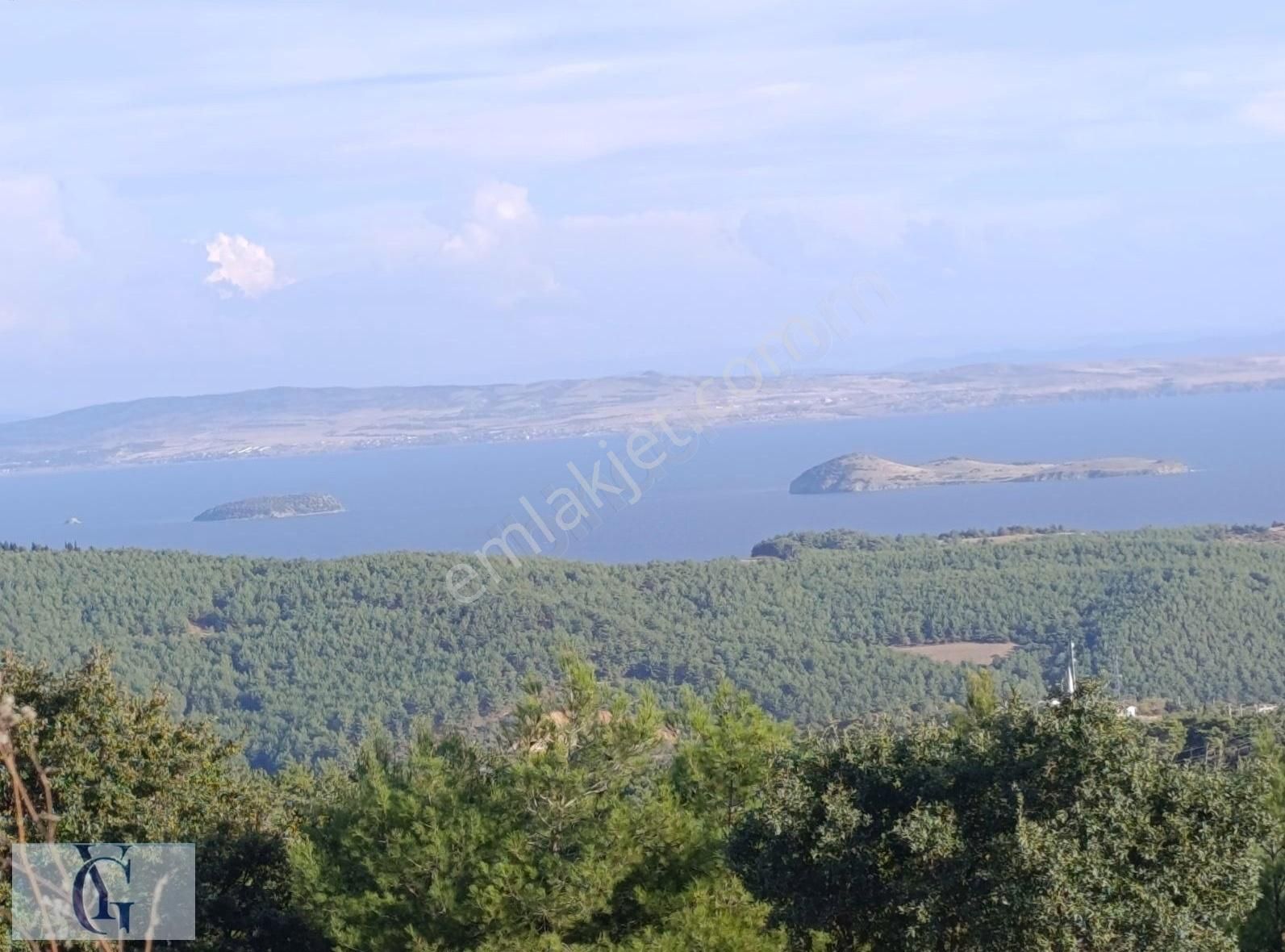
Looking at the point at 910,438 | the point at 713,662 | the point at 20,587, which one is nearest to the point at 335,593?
the point at 20,587

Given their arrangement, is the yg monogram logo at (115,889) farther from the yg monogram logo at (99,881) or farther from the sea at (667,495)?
the sea at (667,495)

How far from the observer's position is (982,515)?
10669cm

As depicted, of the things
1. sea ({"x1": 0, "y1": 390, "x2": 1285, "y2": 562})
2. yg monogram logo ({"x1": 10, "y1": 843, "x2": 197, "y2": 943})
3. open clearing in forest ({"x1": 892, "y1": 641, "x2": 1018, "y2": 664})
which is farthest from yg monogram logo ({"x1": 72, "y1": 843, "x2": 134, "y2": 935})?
sea ({"x1": 0, "y1": 390, "x2": 1285, "y2": 562})

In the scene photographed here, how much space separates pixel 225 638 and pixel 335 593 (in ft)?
15.8

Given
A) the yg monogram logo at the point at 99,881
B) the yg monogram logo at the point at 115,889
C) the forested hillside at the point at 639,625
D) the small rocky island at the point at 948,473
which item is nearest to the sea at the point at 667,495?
the small rocky island at the point at 948,473

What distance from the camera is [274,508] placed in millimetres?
136375

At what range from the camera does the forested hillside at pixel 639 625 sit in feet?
158

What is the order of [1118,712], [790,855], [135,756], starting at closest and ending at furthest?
[1118,712] → [790,855] → [135,756]

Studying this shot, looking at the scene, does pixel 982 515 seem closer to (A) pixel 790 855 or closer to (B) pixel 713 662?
(B) pixel 713 662

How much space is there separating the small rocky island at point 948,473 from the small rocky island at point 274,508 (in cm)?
4205

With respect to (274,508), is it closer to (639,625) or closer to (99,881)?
(639,625)

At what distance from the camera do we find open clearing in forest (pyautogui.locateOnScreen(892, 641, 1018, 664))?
2042 inches

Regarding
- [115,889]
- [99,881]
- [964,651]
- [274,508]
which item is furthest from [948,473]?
[115,889]

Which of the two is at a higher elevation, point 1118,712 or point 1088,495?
point 1118,712
